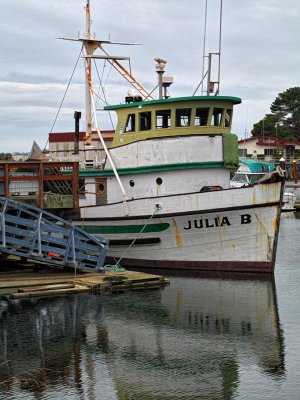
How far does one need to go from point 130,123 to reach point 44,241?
6.58m

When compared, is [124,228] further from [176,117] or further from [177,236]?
[176,117]

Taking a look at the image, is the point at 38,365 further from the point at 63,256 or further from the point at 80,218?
the point at 80,218

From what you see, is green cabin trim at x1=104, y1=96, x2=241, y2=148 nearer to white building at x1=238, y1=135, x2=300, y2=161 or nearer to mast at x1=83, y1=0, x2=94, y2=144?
mast at x1=83, y1=0, x2=94, y2=144

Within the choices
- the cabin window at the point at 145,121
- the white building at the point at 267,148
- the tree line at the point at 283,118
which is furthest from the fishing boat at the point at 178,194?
the tree line at the point at 283,118

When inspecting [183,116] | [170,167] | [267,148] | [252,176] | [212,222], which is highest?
[267,148]

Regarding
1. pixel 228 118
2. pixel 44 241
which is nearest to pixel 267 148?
pixel 228 118

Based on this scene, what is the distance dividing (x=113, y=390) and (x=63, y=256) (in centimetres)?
968

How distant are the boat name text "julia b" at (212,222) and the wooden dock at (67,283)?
2.63 m

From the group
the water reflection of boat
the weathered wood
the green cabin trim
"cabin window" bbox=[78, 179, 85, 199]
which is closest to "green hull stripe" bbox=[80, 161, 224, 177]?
the green cabin trim

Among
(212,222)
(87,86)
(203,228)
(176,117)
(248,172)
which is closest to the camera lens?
(212,222)

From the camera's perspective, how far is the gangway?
20203mm

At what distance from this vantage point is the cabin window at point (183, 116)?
2452 cm

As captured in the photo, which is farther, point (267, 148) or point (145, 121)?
point (267, 148)

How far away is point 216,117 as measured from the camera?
24.9 meters
